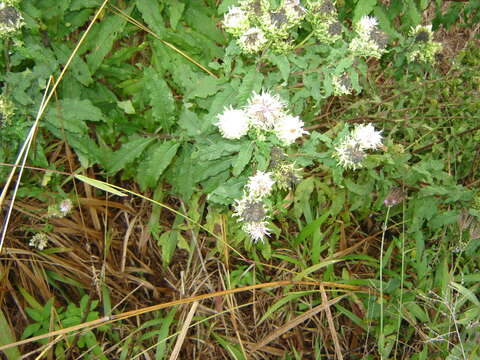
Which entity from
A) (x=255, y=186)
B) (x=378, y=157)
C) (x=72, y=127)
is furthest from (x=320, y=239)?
(x=72, y=127)

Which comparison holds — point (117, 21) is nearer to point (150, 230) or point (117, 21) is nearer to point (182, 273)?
point (150, 230)

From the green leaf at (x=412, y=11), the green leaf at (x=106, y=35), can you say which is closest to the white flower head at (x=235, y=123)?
the green leaf at (x=106, y=35)

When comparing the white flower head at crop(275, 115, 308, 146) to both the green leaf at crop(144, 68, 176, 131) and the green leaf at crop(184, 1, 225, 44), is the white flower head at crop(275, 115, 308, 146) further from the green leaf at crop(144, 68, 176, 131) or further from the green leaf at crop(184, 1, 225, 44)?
the green leaf at crop(184, 1, 225, 44)

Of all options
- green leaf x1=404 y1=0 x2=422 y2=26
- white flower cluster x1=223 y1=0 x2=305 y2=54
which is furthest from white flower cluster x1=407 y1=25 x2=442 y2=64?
white flower cluster x1=223 y1=0 x2=305 y2=54

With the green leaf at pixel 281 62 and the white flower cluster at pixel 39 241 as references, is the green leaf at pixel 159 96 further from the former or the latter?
the white flower cluster at pixel 39 241

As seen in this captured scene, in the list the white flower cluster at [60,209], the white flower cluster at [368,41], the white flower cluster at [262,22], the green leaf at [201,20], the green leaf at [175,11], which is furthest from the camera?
the white flower cluster at [60,209]

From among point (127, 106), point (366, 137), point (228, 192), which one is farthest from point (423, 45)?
point (127, 106)
